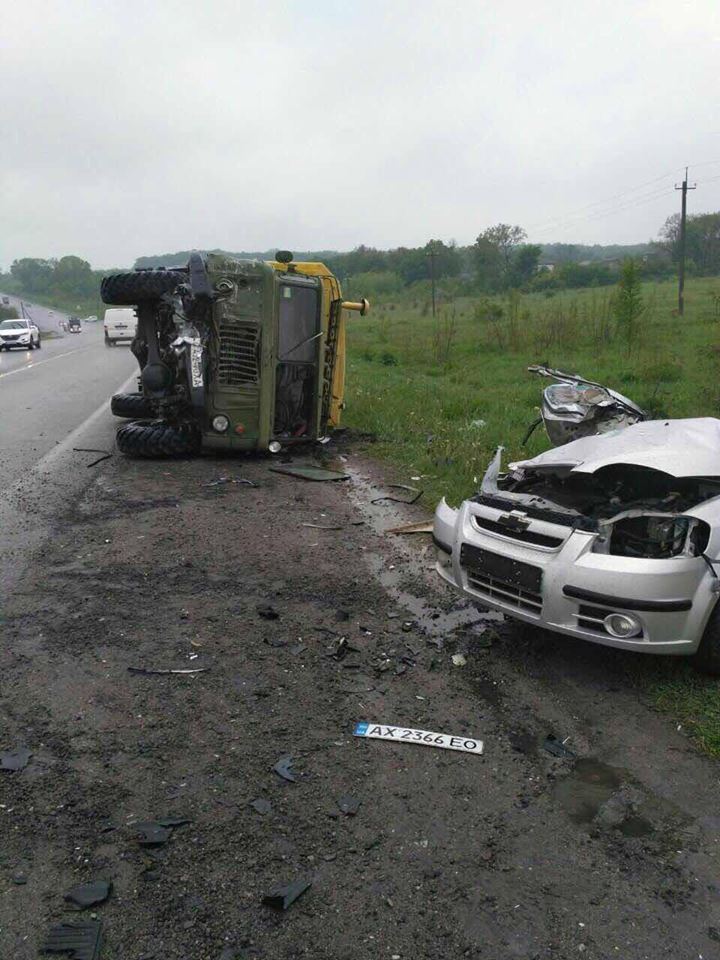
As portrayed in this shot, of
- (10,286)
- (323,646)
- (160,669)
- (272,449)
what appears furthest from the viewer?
(10,286)

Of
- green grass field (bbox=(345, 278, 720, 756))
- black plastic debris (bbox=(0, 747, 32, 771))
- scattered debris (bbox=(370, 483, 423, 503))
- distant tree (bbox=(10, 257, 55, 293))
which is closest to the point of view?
black plastic debris (bbox=(0, 747, 32, 771))

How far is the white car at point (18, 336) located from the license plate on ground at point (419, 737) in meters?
35.6

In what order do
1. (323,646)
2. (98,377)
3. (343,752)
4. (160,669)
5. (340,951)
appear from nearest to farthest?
(340,951), (343,752), (160,669), (323,646), (98,377)

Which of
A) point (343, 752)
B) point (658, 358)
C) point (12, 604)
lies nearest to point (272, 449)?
point (12, 604)

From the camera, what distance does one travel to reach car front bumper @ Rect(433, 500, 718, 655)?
3.60m

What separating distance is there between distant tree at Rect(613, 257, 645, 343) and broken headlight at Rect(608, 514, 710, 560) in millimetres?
19969

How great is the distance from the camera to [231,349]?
8594 mm

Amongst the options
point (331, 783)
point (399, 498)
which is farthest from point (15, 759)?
point (399, 498)

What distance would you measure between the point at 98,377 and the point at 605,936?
62.1 ft

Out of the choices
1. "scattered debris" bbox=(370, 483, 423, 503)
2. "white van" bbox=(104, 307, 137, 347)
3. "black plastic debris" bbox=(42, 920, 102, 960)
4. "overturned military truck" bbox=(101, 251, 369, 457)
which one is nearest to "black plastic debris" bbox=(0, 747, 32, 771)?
"black plastic debris" bbox=(42, 920, 102, 960)

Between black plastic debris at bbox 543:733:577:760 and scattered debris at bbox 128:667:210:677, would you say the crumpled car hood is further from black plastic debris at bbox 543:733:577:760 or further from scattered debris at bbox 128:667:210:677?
scattered debris at bbox 128:667:210:677

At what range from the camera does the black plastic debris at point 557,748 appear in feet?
10.8

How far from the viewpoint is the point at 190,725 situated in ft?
11.1

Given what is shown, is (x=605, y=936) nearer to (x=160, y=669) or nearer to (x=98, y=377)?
(x=160, y=669)
